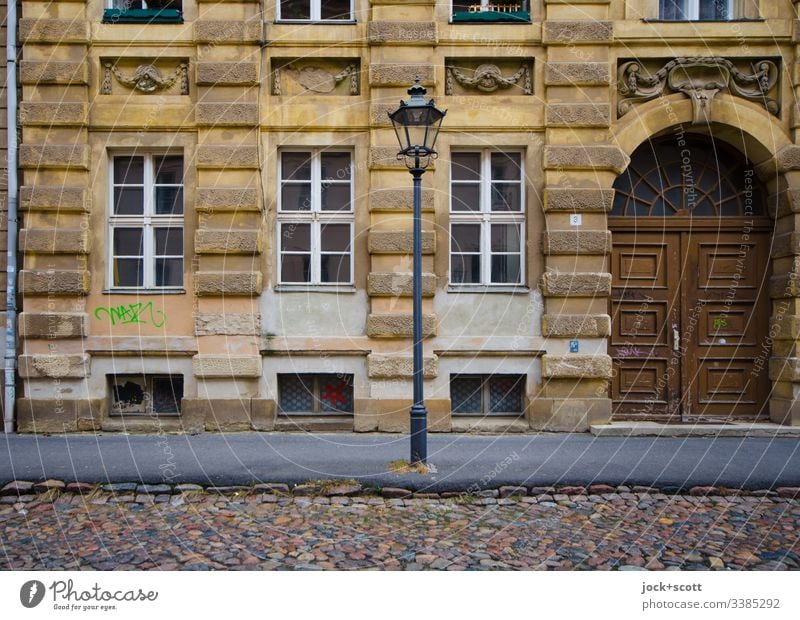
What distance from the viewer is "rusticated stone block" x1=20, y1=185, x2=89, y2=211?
10.5 metres

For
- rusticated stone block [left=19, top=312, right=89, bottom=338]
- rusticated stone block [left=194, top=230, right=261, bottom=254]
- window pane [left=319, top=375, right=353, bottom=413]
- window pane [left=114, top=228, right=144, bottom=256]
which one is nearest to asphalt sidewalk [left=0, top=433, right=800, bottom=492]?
window pane [left=319, top=375, right=353, bottom=413]

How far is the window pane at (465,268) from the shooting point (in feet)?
35.8

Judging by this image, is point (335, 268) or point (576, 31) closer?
point (576, 31)

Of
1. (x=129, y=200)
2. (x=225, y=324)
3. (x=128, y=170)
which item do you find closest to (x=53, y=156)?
(x=128, y=170)

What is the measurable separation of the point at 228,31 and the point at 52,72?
289cm

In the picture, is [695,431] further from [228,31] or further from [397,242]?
[228,31]

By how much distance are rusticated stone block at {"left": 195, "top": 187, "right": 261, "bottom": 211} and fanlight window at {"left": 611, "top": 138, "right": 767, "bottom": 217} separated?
19.7 ft

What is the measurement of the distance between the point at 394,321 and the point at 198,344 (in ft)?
10.4

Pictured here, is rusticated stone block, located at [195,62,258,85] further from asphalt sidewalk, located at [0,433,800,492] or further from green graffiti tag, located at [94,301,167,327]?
asphalt sidewalk, located at [0,433,800,492]

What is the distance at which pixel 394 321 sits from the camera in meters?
10.5

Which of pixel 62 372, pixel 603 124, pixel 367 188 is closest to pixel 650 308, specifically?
pixel 603 124

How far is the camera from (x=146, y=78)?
35.1 feet

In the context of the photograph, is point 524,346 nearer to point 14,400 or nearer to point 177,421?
point 177,421

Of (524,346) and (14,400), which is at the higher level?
(524,346)
